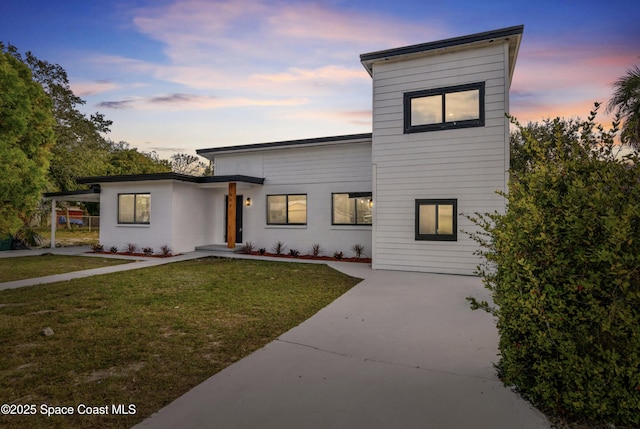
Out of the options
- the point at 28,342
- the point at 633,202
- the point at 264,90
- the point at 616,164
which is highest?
Answer: the point at 264,90

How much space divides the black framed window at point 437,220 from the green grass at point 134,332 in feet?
8.94

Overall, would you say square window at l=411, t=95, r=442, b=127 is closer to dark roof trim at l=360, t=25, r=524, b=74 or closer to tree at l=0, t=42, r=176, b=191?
dark roof trim at l=360, t=25, r=524, b=74

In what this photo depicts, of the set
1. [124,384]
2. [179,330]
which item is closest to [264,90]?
[179,330]

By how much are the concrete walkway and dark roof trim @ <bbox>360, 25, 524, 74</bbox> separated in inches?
273

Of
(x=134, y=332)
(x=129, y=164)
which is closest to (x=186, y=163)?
(x=129, y=164)

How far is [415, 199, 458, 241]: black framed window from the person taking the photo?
8.93 meters

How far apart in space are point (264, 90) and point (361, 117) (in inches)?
238

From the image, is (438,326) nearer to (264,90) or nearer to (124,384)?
(124,384)

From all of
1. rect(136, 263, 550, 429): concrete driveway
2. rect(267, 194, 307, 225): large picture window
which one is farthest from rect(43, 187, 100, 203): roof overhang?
rect(136, 263, 550, 429): concrete driveway

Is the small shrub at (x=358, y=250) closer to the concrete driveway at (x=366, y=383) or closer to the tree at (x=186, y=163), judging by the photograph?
the concrete driveway at (x=366, y=383)

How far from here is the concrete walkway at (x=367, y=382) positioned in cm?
245

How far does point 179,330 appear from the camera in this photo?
452 cm

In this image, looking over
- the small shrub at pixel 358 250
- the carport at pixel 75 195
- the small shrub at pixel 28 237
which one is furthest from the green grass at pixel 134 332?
the small shrub at pixel 28 237

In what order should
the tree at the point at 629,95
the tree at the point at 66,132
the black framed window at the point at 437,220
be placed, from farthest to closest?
1. the tree at the point at 66,132
2. the tree at the point at 629,95
3. the black framed window at the point at 437,220
